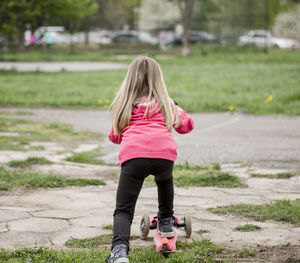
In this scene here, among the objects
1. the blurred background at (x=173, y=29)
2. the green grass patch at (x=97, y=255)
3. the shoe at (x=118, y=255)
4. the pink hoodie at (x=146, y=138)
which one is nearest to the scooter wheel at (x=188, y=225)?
the green grass patch at (x=97, y=255)

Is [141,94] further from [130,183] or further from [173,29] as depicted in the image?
[173,29]

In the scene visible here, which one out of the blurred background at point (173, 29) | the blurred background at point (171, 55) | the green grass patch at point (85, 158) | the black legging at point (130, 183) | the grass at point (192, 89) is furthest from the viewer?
the blurred background at point (173, 29)

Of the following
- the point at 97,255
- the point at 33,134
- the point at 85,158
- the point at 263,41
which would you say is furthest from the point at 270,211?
the point at 263,41

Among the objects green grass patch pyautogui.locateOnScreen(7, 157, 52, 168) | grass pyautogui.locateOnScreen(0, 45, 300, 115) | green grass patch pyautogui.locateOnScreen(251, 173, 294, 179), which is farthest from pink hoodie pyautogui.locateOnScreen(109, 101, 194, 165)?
grass pyautogui.locateOnScreen(0, 45, 300, 115)

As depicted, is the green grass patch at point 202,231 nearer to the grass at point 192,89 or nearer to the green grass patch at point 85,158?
the green grass patch at point 85,158

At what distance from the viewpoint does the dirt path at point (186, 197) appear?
13.1 feet

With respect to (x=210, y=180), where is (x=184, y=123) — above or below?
above

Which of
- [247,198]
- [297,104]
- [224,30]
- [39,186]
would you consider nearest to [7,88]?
[297,104]

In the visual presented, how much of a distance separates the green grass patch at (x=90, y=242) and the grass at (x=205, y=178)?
72.9 inches

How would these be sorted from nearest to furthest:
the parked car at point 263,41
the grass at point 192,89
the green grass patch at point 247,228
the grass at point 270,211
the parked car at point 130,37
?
1. the green grass patch at point 247,228
2. the grass at point 270,211
3. the grass at point 192,89
4. the parked car at point 263,41
5. the parked car at point 130,37

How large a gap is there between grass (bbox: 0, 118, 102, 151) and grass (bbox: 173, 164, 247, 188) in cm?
245

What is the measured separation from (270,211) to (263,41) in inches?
1386

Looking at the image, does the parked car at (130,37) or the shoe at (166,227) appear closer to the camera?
the shoe at (166,227)

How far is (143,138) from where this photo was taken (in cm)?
353
